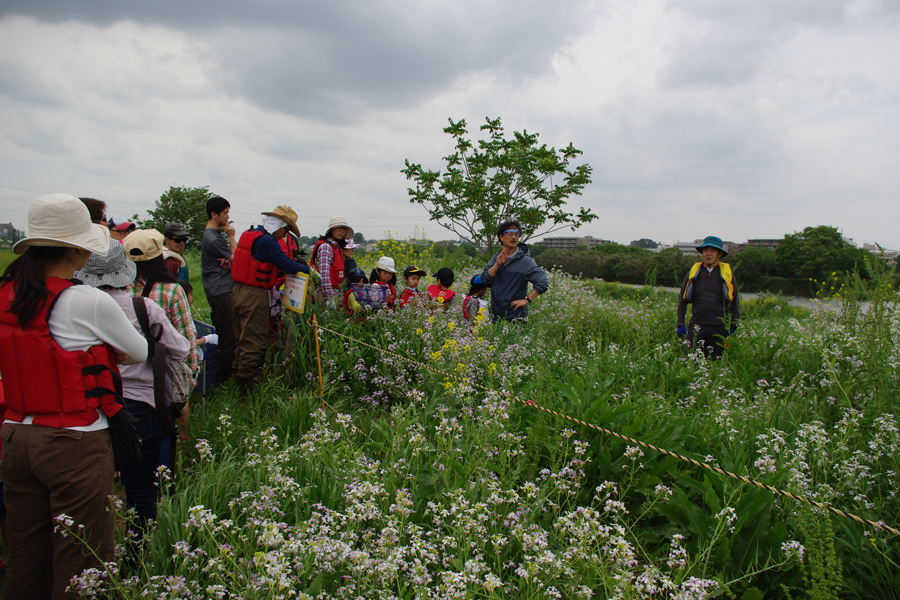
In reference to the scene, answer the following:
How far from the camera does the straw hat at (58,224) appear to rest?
6.51 feet

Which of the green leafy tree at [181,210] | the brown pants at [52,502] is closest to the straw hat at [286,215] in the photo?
the brown pants at [52,502]

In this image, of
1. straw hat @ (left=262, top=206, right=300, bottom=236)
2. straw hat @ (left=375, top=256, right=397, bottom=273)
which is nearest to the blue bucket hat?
straw hat @ (left=375, top=256, right=397, bottom=273)

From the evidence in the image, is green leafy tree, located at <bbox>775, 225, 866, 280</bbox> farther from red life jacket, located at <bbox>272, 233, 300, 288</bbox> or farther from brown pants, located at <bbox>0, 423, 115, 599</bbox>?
brown pants, located at <bbox>0, 423, 115, 599</bbox>

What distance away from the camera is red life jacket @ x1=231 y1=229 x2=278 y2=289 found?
4.86 m

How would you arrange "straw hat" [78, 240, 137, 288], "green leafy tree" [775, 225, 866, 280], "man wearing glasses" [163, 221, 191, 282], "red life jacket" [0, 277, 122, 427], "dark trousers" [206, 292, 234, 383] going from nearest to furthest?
"red life jacket" [0, 277, 122, 427]
"straw hat" [78, 240, 137, 288]
"man wearing glasses" [163, 221, 191, 282]
"dark trousers" [206, 292, 234, 383]
"green leafy tree" [775, 225, 866, 280]

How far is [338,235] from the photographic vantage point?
574cm

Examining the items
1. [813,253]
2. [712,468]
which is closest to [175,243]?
[712,468]

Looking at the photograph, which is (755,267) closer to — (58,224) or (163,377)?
(163,377)

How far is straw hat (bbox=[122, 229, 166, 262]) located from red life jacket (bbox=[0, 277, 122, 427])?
3.66ft

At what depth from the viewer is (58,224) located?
201 cm

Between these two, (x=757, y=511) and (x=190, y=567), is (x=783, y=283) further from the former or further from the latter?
(x=190, y=567)

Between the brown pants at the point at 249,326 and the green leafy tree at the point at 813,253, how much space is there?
9.70 meters

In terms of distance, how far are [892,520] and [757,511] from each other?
2.80ft

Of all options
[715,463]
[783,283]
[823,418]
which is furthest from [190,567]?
[783,283]
